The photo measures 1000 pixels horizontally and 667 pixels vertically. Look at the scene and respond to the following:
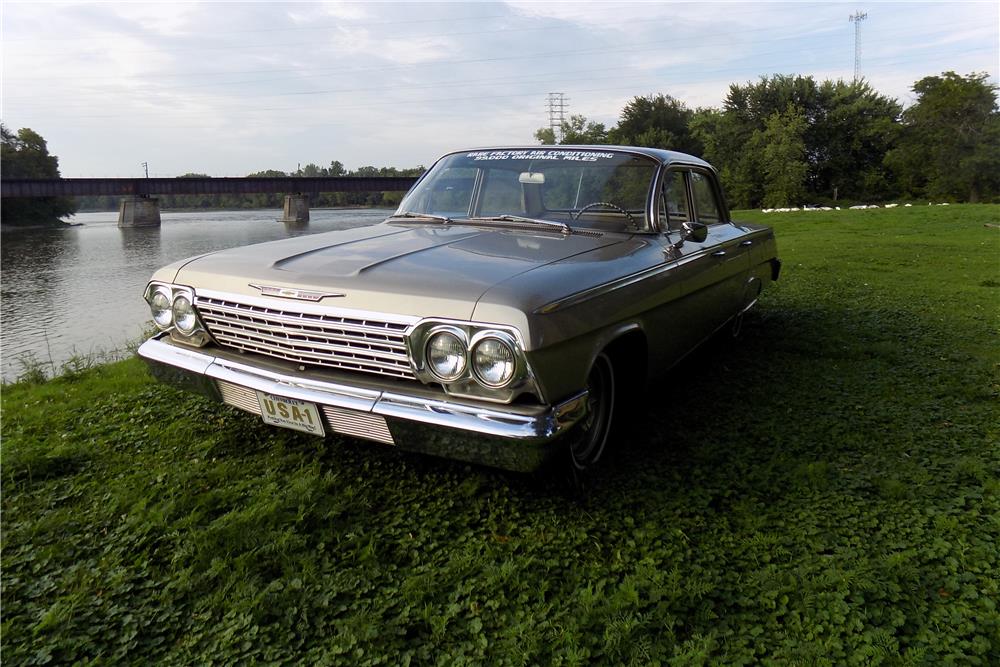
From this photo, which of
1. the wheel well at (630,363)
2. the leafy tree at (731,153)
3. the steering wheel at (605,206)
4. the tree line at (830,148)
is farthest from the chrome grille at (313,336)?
the leafy tree at (731,153)

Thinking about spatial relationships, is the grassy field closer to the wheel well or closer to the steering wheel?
the wheel well

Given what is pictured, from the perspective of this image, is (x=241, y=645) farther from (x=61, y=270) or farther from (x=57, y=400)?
(x=61, y=270)

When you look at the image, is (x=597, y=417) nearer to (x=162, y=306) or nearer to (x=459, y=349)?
(x=459, y=349)

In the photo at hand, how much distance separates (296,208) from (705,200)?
5290 centimetres

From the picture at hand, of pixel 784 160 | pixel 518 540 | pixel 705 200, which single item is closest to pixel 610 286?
pixel 518 540

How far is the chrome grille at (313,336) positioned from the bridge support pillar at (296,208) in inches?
2058

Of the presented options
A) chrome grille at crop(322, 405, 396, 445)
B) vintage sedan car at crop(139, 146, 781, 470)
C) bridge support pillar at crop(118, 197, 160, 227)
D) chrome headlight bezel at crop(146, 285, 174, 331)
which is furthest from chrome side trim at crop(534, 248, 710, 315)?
bridge support pillar at crop(118, 197, 160, 227)

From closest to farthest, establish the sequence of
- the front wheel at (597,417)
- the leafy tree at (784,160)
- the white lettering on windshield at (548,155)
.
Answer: the front wheel at (597,417), the white lettering on windshield at (548,155), the leafy tree at (784,160)

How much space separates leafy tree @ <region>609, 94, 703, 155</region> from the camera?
6606 centimetres

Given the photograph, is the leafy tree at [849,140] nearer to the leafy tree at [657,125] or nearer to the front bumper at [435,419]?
the leafy tree at [657,125]

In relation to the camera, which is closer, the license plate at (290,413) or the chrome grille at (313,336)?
the chrome grille at (313,336)

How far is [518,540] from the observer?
263cm

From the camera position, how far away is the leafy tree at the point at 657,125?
217ft

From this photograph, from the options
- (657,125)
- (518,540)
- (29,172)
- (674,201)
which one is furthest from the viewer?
(657,125)
